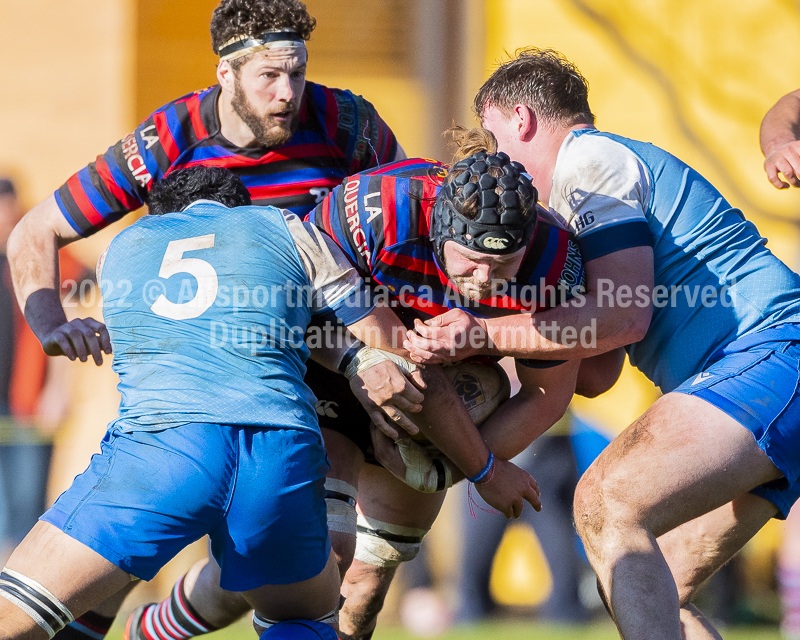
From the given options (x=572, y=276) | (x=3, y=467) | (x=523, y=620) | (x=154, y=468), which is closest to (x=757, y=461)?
(x=572, y=276)

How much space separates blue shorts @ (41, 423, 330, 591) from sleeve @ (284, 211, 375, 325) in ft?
1.25

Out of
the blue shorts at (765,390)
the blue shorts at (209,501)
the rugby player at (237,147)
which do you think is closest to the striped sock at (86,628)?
the rugby player at (237,147)

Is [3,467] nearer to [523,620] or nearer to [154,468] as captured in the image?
[523,620]

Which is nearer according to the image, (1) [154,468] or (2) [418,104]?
(1) [154,468]

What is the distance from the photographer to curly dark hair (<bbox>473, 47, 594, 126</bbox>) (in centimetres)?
343

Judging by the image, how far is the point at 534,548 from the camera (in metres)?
7.05

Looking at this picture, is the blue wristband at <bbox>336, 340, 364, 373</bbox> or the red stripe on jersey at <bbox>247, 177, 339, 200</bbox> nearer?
the blue wristband at <bbox>336, 340, 364, 373</bbox>

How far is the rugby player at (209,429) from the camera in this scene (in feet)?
8.58

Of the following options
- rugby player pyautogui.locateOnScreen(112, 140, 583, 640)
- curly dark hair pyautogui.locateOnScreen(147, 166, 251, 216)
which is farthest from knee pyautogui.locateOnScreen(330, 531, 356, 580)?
curly dark hair pyautogui.locateOnScreen(147, 166, 251, 216)

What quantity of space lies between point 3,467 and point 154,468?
477cm

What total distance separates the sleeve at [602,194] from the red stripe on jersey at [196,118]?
1.43 m

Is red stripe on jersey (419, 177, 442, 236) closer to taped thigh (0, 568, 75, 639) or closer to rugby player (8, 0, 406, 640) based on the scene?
rugby player (8, 0, 406, 640)

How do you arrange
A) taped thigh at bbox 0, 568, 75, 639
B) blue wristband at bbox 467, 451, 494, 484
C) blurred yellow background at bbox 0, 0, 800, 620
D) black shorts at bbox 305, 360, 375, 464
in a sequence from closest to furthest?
taped thigh at bbox 0, 568, 75, 639
blue wristband at bbox 467, 451, 494, 484
black shorts at bbox 305, 360, 375, 464
blurred yellow background at bbox 0, 0, 800, 620

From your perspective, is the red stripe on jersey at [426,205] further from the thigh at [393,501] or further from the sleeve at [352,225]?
the thigh at [393,501]
